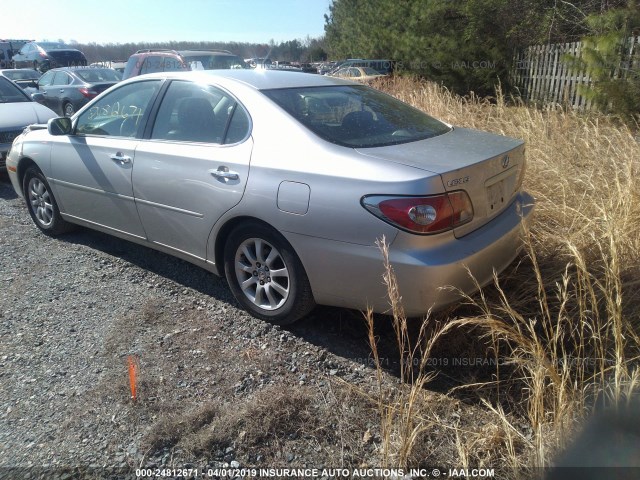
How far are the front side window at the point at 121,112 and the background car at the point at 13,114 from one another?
3749mm

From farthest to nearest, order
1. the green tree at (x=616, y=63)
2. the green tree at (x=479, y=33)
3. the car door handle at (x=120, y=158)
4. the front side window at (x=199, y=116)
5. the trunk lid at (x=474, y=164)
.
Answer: the green tree at (x=479, y=33) < the green tree at (x=616, y=63) < the car door handle at (x=120, y=158) < the front side window at (x=199, y=116) < the trunk lid at (x=474, y=164)

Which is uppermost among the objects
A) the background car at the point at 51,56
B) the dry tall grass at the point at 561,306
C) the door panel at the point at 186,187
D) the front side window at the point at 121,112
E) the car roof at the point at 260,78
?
the background car at the point at 51,56

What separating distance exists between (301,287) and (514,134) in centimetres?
441

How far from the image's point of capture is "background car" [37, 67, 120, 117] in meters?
14.1

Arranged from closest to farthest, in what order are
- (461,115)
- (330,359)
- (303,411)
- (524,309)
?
(303,411), (330,359), (524,309), (461,115)

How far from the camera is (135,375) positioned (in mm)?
2928

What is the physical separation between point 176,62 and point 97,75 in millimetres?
3028

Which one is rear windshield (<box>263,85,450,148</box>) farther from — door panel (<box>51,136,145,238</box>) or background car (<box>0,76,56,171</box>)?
background car (<box>0,76,56,171</box>)

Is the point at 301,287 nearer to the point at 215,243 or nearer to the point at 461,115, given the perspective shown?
the point at 215,243

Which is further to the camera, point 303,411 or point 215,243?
point 215,243

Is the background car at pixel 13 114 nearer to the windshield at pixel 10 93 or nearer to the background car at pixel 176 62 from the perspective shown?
the windshield at pixel 10 93

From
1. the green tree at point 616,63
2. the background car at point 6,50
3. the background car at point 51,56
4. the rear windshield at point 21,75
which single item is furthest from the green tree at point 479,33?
the background car at point 6,50

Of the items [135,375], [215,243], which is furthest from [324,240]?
[135,375]

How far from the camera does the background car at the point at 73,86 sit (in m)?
14.1
